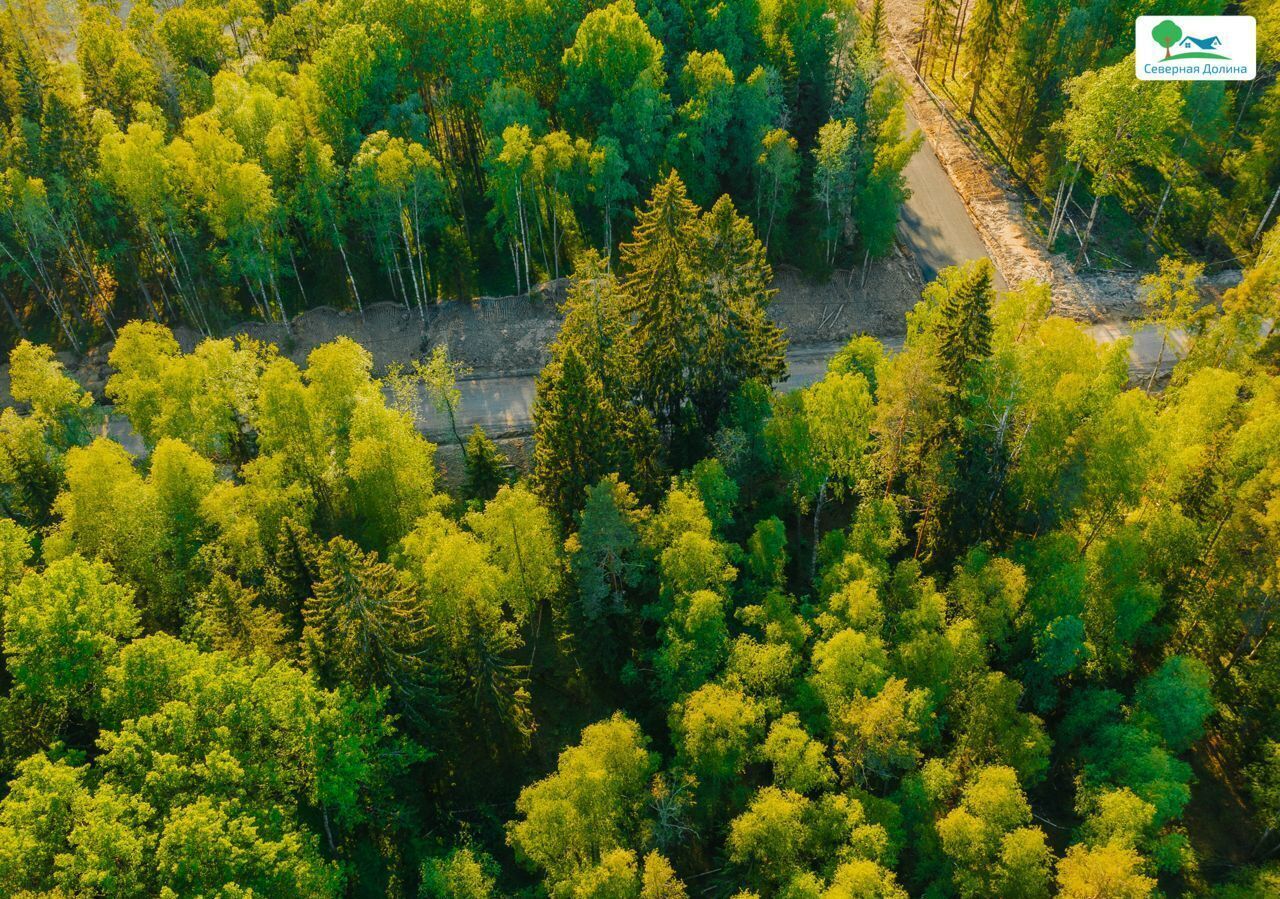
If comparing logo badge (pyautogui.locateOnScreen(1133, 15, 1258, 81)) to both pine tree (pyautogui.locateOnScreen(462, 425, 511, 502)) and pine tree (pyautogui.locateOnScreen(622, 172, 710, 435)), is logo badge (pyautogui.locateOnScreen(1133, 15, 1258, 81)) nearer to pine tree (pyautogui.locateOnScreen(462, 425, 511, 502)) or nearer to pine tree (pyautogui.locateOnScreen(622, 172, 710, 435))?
pine tree (pyautogui.locateOnScreen(622, 172, 710, 435))

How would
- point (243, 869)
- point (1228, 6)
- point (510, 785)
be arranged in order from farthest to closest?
1. point (1228, 6)
2. point (510, 785)
3. point (243, 869)

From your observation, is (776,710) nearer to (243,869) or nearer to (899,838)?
(899,838)

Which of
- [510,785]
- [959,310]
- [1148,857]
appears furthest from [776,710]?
[959,310]

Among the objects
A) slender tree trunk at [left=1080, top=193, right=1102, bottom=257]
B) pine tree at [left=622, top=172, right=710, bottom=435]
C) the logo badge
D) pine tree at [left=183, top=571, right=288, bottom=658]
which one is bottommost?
pine tree at [left=183, top=571, right=288, bottom=658]

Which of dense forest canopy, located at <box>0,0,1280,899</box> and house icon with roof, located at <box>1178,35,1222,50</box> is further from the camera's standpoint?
house icon with roof, located at <box>1178,35,1222,50</box>

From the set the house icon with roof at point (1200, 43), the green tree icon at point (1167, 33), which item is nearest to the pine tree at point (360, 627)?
the green tree icon at point (1167, 33)

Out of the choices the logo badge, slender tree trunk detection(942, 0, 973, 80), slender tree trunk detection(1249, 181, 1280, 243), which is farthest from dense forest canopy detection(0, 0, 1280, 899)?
slender tree trunk detection(942, 0, 973, 80)

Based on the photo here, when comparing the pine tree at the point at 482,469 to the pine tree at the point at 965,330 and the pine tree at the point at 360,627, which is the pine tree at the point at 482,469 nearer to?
the pine tree at the point at 360,627
